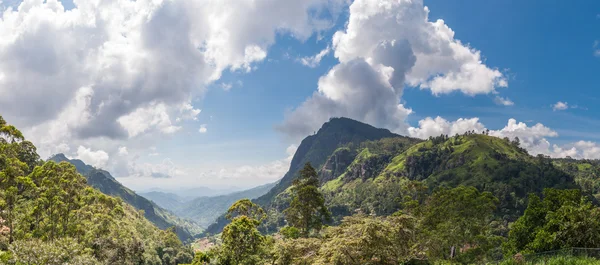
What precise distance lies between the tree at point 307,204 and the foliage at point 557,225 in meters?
21.0

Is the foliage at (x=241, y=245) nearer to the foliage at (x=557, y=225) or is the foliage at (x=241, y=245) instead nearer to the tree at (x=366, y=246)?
the tree at (x=366, y=246)

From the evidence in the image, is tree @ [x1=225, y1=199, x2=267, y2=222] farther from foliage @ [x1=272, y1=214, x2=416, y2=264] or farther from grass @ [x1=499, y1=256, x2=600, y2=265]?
grass @ [x1=499, y1=256, x2=600, y2=265]

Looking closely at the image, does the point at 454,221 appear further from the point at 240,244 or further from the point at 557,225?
the point at 240,244

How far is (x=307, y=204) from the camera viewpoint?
41.6 metres

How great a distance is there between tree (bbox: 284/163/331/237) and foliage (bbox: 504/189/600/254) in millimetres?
21003

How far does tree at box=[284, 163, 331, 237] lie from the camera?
4141cm

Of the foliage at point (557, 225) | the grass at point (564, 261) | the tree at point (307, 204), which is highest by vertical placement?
the tree at point (307, 204)

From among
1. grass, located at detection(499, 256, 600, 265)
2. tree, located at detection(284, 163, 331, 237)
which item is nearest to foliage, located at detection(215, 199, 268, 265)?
tree, located at detection(284, 163, 331, 237)

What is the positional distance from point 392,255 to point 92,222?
3641cm

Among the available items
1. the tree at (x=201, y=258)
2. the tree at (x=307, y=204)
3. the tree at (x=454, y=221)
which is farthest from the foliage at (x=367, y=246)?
the tree at (x=201, y=258)

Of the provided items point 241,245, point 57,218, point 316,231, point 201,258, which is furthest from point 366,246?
point 57,218

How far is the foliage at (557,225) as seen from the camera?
28.7m

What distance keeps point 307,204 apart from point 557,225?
24966mm

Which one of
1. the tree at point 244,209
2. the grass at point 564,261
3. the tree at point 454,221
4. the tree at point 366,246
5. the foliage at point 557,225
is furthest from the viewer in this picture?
the tree at point 454,221
